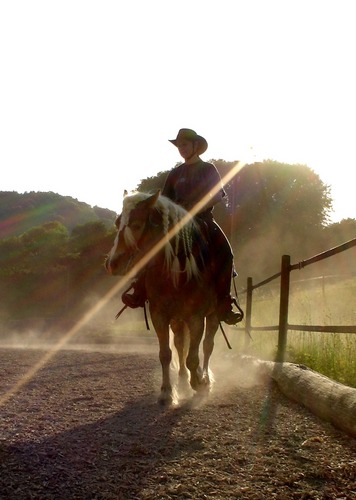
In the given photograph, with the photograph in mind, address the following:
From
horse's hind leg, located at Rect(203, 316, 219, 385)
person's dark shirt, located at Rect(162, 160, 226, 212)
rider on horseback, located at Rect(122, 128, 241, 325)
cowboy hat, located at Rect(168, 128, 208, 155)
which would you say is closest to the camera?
rider on horseback, located at Rect(122, 128, 241, 325)

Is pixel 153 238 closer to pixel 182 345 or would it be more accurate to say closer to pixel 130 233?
pixel 130 233

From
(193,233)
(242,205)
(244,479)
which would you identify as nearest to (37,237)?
(242,205)

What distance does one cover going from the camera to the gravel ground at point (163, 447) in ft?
9.29

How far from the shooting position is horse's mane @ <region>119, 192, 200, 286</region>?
5293 mm

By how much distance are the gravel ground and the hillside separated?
306 feet

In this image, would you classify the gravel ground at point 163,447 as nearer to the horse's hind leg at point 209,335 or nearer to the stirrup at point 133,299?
the horse's hind leg at point 209,335

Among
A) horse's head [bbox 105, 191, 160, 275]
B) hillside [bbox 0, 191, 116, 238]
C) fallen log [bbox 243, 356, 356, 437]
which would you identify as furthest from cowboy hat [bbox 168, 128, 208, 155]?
hillside [bbox 0, 191, 116, 238]

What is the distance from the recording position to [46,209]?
356 ft

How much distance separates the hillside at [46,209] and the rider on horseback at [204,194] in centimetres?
9178

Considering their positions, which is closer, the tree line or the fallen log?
the fallen log

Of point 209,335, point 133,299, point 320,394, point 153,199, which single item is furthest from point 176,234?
point 320,394

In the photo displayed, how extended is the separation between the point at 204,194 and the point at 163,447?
354 cm

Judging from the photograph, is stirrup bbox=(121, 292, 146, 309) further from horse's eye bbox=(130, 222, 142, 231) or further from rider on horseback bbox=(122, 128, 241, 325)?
horse's eye bbox=(130, 222, 142, 231)

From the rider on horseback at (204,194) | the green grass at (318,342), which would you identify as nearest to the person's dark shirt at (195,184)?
the rider on horseback at (204,194)
